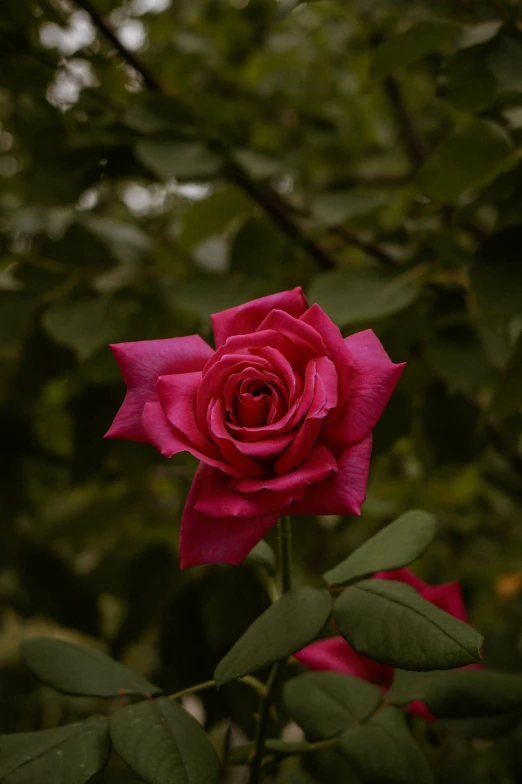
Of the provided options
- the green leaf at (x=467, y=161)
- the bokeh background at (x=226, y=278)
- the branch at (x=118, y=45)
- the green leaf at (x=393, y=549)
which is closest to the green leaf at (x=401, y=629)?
the green leaf at (x=393, y=549)

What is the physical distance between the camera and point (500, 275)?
54 centimetres

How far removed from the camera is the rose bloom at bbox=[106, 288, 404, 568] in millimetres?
325

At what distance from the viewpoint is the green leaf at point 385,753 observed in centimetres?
39

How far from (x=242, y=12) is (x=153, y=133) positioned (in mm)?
601

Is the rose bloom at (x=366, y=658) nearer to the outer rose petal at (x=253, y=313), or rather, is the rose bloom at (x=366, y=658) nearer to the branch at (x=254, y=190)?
the outer rose petal at (x=253, y=313)

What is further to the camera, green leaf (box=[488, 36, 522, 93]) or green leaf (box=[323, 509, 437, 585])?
green leaf (box=[488, 36, 522, 93])

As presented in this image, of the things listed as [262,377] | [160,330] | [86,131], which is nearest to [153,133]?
[86,131]

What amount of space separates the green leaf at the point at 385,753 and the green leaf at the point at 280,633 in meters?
0.11

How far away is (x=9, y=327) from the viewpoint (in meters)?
0.75

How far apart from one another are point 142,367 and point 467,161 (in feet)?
1.13

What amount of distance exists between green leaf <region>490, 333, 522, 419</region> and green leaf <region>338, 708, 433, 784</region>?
0.24 meters

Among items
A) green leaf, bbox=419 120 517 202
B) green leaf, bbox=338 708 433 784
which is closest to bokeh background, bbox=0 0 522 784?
green leaf, bbox=419 120 517 202

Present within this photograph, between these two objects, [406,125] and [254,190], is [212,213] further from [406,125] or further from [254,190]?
[406,125]

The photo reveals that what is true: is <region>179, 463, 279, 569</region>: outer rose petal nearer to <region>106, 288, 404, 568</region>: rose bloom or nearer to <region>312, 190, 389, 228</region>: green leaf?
<region>106, 288, 404, 568</region>: rose bloom
